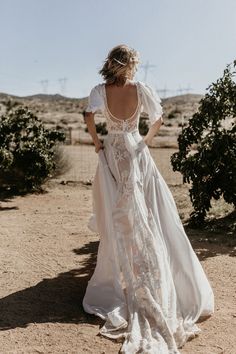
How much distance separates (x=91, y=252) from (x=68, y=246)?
0.41 metres

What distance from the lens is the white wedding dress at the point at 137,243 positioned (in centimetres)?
455

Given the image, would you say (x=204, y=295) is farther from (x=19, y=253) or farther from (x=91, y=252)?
(x=19, y=253)

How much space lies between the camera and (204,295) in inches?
188

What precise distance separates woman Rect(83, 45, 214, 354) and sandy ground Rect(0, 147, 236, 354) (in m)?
0.24

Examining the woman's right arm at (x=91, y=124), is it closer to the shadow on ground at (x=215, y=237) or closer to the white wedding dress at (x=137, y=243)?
the white wedding dress at (x=137, y=243)

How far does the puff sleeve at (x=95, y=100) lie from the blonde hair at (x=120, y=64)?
0.13 meters

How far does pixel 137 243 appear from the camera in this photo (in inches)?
187

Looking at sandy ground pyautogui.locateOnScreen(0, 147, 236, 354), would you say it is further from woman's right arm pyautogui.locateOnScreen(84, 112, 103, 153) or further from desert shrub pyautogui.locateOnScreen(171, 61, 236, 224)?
woman's right arm pyautogui.locateOnScreen(84, 112, 103, 153)

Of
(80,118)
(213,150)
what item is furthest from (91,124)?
(80,118)

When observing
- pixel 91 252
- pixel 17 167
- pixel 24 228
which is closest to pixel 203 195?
pixel 91 252

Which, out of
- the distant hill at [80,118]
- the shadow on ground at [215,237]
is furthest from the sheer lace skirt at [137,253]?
the distant hill at [80,118]

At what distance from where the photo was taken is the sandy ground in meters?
4.24

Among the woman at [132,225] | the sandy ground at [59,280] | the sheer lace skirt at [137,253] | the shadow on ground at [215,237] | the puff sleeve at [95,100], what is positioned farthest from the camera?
the shadow on ground at [215,237]

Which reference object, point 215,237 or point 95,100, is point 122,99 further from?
point 215,237
